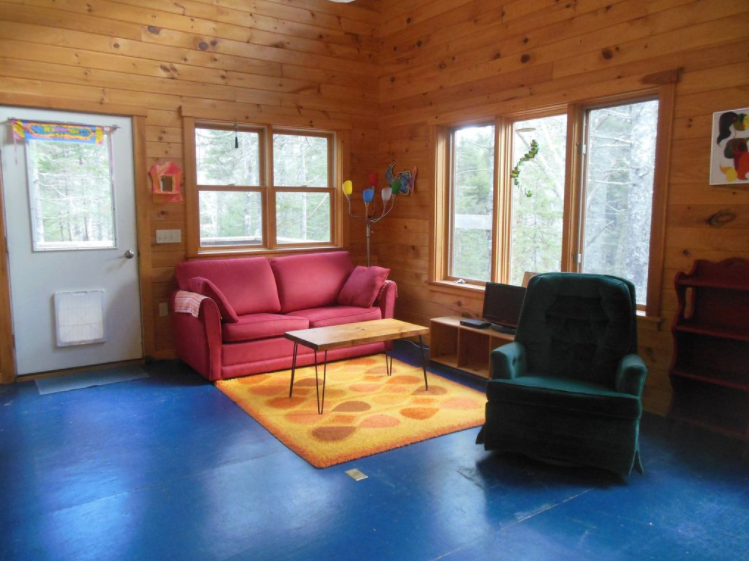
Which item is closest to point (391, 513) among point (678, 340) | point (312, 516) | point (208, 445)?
point (312, 516)

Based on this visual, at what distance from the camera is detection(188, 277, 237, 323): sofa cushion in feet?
14.1

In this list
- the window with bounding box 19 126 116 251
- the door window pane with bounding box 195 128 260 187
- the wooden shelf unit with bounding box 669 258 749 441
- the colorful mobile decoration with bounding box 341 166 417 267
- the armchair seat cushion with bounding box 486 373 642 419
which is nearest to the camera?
the armchair seat cushion with bounding box 486 373 642 419

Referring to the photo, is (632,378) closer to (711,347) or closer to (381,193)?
(711,347)

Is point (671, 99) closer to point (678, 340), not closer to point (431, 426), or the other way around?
point (678, 340)

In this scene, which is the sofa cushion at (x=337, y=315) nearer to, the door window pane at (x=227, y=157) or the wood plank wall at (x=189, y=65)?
the wood plank wall at (x=189, y=65)

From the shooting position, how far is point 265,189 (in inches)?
210

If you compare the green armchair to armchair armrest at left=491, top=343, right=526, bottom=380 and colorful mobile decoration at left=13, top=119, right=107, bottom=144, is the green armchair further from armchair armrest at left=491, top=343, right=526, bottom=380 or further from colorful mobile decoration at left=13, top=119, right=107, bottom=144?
colorful mobile decoration at left=13, top=119, right=107, bottom=144

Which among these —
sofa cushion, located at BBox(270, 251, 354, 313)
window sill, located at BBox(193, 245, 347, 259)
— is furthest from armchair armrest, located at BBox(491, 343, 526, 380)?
window sill, located at BBox(193, 245, 347, 259)

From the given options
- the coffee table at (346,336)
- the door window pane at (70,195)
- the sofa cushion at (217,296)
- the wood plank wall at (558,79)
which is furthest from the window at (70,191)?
the wood plank wall at (558,79)

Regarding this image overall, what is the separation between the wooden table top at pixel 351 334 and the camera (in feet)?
12.1

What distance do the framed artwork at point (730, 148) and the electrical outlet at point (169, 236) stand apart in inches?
153

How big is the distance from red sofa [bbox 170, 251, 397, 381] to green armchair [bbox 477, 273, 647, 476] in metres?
1.91

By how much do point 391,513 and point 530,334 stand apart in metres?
1.37

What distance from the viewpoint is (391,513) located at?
→ 2531mm
